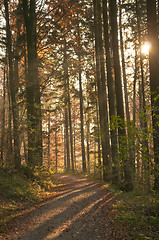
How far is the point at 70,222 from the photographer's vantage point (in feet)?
23.6

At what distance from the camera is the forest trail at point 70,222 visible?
19.7ft

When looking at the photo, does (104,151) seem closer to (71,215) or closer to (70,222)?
(71,215)

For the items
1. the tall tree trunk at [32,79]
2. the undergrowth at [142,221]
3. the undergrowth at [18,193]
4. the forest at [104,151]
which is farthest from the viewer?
the tall tree trunk at [32,79]

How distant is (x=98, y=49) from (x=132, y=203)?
11.6 meters

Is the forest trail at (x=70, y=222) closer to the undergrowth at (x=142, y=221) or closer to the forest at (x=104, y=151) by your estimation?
the forest at (x=104, y=151)

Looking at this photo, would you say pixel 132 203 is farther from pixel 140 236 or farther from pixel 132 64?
pixel 132 64

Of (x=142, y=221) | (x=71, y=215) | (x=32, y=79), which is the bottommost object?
(x=71, y=215)

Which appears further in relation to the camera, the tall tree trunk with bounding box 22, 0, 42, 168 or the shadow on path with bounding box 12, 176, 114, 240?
the tall tree trunk with bounding box 22, 0, 42, 168

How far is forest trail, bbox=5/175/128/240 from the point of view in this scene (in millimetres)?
6012

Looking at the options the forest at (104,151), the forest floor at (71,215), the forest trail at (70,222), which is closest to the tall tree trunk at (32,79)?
the forest at (104,151)

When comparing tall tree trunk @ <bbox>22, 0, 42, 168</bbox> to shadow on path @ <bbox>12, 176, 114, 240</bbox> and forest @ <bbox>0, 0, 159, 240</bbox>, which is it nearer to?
forest @ <bbox>0, 0, 159, 240</bbox>

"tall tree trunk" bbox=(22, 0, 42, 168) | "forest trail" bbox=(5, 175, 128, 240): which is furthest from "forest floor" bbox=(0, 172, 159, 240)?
"tall tree trunk" bbox=(22, 0, 42, 168)

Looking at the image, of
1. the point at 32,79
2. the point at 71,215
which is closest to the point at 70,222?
the point at 71,215

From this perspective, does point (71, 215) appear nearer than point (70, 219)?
No
